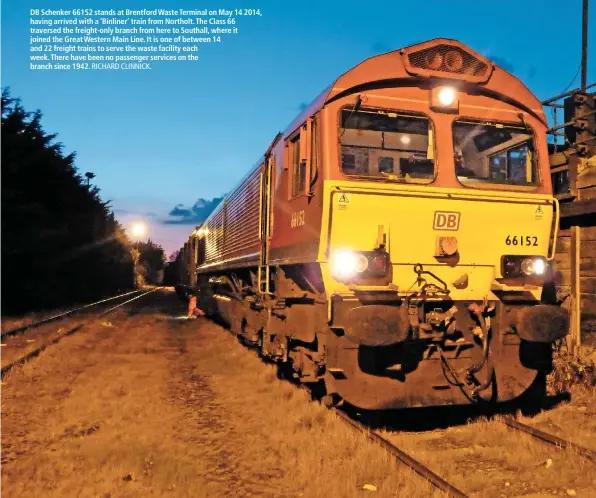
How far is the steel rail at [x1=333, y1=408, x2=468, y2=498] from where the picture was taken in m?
4.28

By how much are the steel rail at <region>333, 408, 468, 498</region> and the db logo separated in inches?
89.1

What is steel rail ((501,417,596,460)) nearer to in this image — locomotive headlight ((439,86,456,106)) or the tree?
locomotive headlight ((439,86,456,106))

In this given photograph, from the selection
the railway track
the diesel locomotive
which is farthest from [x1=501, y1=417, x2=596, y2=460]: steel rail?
the diesel locomotive

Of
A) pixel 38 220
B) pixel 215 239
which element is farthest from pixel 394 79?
pixel 38 220

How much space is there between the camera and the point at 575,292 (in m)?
8.37

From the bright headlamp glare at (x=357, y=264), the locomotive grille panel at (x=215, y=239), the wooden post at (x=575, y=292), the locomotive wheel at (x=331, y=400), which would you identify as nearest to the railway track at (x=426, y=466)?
the locomotive wheel at (x=331, y=400)

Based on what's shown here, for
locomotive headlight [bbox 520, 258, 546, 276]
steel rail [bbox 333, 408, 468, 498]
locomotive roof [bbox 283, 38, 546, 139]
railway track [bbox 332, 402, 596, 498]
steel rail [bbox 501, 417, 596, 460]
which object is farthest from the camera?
locomotive headlight [bbox 520, 258, 546, 276]

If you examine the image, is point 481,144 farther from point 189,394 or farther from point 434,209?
point 189,394

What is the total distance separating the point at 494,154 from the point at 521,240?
1.06 m


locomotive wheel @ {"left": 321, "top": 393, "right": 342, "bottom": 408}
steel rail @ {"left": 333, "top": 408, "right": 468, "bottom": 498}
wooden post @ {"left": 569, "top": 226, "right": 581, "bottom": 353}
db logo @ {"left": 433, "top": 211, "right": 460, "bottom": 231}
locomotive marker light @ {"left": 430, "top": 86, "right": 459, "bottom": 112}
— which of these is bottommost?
steel rail @ {"left": 333, "top": 408, "right": 468, "bottom": 498}

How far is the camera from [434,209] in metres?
6.11

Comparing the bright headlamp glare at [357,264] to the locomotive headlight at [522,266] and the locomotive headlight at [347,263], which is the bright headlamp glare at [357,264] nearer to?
the locomotive headlight at [347,263]

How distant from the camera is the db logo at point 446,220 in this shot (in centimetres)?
614

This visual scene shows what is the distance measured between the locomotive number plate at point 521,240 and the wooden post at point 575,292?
2397mm
